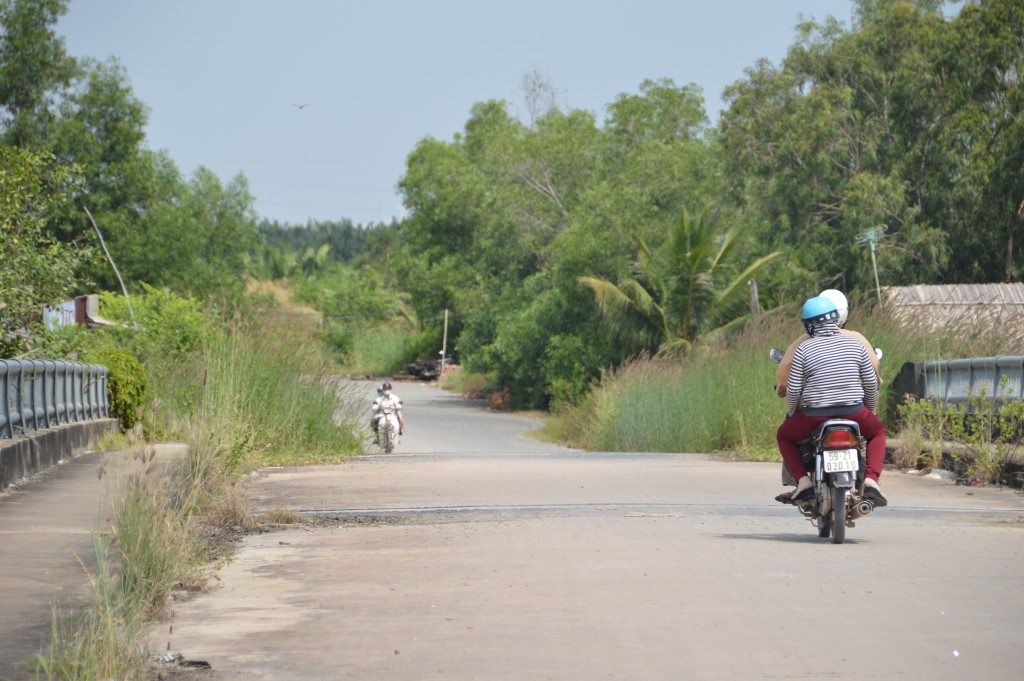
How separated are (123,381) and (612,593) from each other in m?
19.7

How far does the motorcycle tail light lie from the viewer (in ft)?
32.3

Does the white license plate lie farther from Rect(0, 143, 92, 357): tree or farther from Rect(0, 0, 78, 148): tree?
Rect(0, 0, 78, 148): tree

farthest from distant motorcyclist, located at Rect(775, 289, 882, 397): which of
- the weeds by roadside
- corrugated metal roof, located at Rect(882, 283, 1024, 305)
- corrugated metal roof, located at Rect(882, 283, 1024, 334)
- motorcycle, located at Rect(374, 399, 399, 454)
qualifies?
corrugated metal roof, located at Rect(882, 283, 1024, 305)

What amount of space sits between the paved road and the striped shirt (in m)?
1.01

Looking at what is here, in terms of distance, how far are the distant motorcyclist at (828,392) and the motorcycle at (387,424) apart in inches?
783

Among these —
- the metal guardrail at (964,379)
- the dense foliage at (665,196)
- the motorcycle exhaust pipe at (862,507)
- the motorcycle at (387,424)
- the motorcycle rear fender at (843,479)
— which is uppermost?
the dense foliage at (665,196)

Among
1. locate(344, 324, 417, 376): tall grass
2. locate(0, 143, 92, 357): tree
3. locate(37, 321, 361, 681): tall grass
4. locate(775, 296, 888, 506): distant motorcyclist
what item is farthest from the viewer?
locate(344, 324, 417, 376): tall grass

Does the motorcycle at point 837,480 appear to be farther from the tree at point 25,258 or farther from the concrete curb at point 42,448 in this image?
the tree at point 25,258

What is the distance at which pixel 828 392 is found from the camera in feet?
33.3

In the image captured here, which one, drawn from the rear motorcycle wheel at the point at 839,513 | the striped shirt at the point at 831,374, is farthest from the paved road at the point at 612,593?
the striped shirt at the point at 831,374

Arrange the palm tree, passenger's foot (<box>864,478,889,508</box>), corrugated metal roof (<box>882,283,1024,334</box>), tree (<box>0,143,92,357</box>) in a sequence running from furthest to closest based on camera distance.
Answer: the palm tree
corrugated metal roof (<box>882,283,1024,334</box>)
tree (<box>0,143,92,357</box>)
passenger's foot (<box>864,478,889,508</box>)

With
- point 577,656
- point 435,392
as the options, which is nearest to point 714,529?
point 577,656

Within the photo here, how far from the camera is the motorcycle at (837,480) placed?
971 centimetres

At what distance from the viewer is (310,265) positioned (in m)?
119
